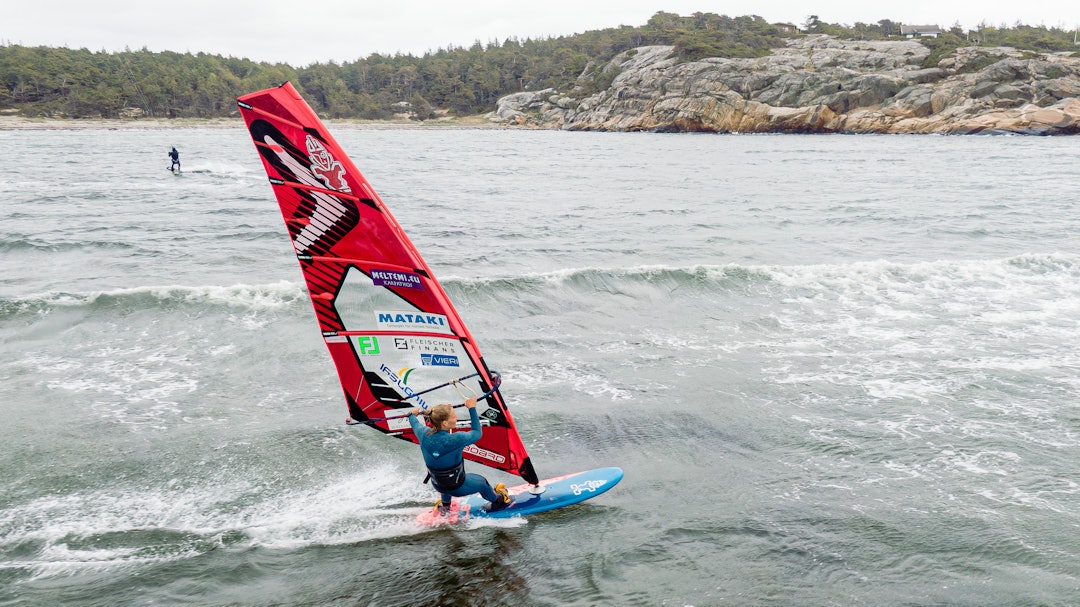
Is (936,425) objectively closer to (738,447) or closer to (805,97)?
(738,447)

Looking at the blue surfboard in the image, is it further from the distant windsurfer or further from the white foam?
the distant windsurfer

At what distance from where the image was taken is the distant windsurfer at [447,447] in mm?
5449

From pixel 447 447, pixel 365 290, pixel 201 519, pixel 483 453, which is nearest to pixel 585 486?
pixel 483 453

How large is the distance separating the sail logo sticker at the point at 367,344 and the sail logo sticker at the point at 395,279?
1.84 ft

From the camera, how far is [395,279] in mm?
5363

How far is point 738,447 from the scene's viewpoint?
7.38 m

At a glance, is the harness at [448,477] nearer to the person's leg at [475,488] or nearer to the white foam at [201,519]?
the person's leg at [475,488]

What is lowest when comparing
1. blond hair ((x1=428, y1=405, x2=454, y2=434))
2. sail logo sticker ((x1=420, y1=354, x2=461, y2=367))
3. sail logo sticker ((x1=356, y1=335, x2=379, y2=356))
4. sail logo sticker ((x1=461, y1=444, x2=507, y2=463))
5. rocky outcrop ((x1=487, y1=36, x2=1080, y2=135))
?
sail logo sticker ((x1=461, y1=444, x2=507, y2=463))

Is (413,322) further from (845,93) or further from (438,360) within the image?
(845,93)

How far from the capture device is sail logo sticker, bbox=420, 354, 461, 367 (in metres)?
5.59

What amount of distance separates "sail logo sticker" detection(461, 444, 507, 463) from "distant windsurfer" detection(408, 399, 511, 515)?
11.8 inches

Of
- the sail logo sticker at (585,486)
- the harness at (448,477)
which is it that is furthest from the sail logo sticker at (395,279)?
the sail logo sticker at (585,486)

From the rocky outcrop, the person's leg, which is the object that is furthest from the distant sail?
the rocky outcrop

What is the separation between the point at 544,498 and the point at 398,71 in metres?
153
